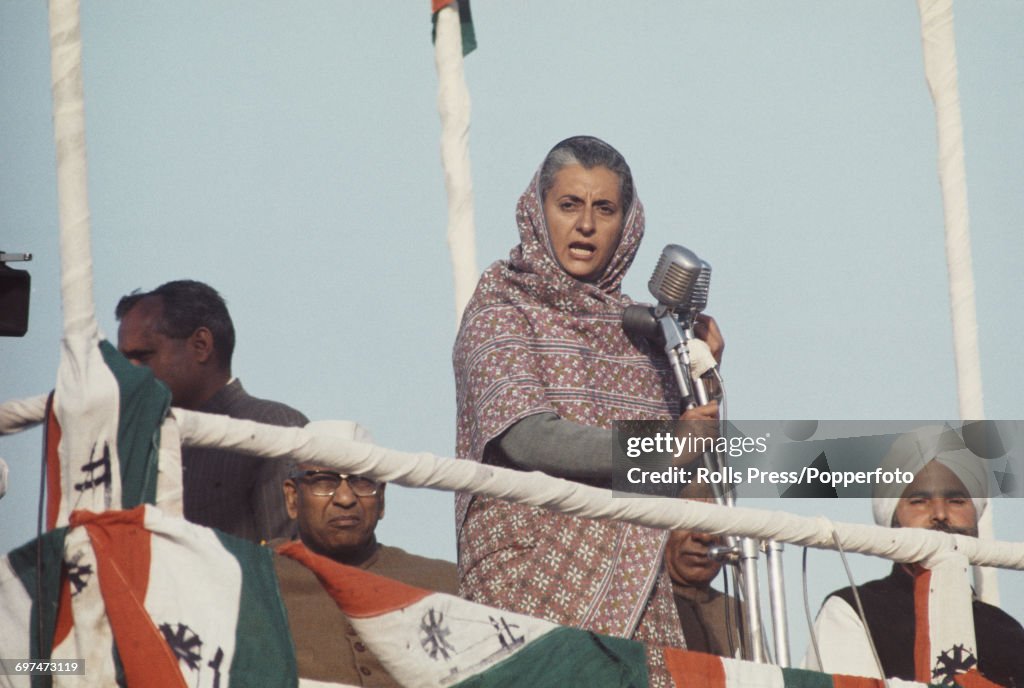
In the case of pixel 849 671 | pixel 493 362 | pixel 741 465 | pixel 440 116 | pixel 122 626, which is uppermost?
pixel 440 116

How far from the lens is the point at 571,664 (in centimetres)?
334

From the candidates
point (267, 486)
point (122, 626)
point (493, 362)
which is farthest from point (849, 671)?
point (122, 626)

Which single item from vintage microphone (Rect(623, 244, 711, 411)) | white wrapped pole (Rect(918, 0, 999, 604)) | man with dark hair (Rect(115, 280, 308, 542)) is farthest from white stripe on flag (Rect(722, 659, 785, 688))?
white wrapped pole (Rect(918, 0, 999, 604))

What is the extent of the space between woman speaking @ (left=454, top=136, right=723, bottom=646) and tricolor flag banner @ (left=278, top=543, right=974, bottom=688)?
31 centimetres

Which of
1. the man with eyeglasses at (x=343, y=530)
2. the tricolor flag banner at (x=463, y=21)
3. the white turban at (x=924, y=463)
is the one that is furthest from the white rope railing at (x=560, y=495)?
the tricolor flag banner at (x=463, y=21)

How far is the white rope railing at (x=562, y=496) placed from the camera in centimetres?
297

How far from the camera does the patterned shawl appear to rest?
377cm

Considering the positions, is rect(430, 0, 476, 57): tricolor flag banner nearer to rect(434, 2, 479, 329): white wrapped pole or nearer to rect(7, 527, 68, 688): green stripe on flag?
rect(434, 2, 479, 329): white wrapped pole

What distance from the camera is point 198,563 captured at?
2896 millimetres

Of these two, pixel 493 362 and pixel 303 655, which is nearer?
pixel 303 655

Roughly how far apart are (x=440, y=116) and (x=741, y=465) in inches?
119

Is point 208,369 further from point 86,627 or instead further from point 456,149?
point 86,627

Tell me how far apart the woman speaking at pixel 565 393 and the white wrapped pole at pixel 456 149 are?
1.83 meters

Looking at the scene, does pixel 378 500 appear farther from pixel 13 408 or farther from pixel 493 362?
pixel 13 408
